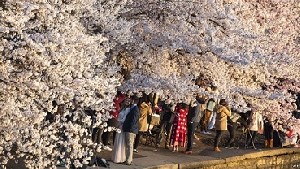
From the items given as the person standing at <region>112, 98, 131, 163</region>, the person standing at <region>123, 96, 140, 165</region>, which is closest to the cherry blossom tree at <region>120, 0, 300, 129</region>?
the person standing at <region>112, 98, 131, 163</region>

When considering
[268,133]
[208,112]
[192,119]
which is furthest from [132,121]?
[208,112]

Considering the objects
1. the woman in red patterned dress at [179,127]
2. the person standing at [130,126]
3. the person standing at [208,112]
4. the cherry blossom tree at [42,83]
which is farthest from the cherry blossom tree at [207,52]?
the cherry blossom tree at [42,83]

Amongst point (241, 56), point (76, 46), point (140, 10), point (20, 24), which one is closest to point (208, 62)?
point (241, 56)

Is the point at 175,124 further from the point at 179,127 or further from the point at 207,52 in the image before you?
the point at 207,52

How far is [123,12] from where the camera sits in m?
14.4

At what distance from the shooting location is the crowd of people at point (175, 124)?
14.6 meters

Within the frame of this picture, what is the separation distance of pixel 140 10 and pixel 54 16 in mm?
6186

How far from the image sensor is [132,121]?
1445 cm

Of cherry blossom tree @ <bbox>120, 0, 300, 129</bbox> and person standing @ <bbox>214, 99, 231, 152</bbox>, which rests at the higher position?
cherry blossom tree @ <bbox>120, 0, 300, 129</bbox>

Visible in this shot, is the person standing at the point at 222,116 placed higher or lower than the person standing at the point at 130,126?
higher

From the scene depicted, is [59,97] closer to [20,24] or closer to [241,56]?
[20,24]

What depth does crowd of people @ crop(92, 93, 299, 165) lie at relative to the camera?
14.6 meters

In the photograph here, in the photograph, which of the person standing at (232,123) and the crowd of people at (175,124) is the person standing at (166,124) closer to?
the crowd of people at (175,124)

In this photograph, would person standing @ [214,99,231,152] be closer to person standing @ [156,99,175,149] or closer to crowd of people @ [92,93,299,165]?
crowd of people @ [92,93,299,165]
